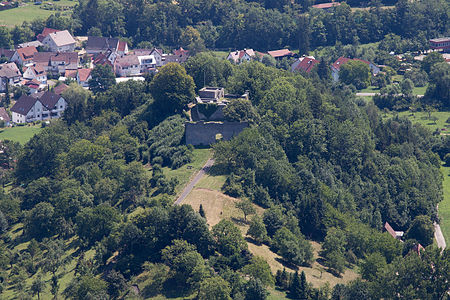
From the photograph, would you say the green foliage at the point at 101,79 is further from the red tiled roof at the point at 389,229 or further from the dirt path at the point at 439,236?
the dirt path at the point at 439,236

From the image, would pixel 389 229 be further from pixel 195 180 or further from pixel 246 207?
pixel 195 180

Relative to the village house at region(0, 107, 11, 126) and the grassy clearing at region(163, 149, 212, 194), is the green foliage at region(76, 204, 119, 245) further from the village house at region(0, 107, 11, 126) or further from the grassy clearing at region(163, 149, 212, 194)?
the village house at region(0, 107, 11, 126)

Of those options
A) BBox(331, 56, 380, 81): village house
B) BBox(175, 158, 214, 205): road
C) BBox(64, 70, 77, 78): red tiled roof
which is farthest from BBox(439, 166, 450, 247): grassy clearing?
BBox(64, 70, 77, 78): red tiled roof

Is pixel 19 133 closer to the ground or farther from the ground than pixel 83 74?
closer to the ground

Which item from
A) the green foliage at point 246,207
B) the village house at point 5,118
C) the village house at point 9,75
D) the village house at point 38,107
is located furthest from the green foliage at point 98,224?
the village house at point 9,75

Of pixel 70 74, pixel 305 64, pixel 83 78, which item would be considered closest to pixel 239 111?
pixel 305 64

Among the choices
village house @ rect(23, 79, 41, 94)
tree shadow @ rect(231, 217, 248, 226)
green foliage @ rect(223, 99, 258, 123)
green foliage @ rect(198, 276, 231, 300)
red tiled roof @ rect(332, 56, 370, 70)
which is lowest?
village house @ rect(23, 79, 41, 94)
